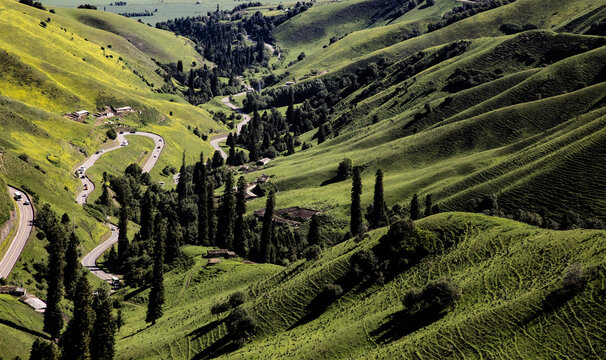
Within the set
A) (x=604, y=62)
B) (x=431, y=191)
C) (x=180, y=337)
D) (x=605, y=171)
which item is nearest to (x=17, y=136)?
(x=180, y=337)

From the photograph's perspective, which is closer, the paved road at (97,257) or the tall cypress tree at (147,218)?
the paved road at (97,257)

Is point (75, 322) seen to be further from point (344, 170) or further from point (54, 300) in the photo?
point (344, 170)

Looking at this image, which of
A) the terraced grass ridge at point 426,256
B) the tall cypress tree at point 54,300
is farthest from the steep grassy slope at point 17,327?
the tall cypress tree at point 54,300

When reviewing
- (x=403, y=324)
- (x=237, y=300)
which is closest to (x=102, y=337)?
(x=237, y=300)

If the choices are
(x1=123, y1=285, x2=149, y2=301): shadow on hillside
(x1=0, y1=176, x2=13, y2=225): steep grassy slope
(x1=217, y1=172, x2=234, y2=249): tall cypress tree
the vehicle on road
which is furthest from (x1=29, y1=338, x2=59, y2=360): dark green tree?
(x1=217, y1=172, x2=234, y2=249): tall cypress tree

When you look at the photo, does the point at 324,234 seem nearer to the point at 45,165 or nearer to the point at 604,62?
the point at 45,165

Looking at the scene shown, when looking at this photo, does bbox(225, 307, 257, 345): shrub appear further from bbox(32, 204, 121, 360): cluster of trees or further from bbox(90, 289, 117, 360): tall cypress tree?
bbox(32, 204, 121, 360): cluster of trees

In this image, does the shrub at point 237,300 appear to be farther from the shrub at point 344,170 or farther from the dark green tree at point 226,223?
the shrub at point 344,170
